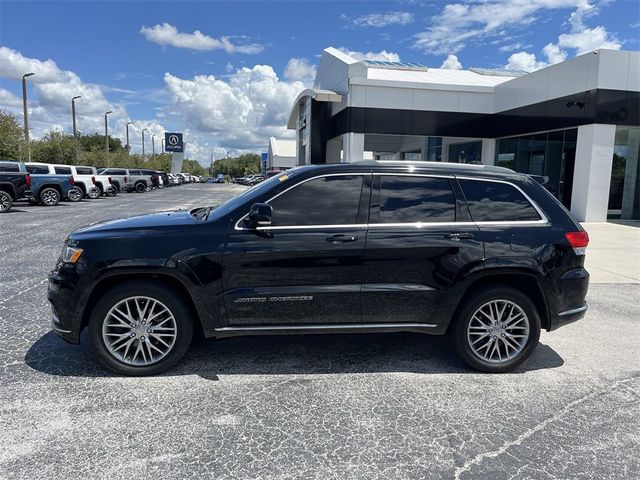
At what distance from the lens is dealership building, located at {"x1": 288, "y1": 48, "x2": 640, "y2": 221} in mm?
15484

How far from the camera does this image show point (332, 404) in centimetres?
348

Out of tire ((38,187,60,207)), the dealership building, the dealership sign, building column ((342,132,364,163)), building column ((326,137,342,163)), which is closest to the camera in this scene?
the dealership building

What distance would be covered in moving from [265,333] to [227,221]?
3.21ft

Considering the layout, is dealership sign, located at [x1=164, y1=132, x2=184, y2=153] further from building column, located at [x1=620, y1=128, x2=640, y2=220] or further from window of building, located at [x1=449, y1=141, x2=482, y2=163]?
building column, located at [x1=620, y1=128, x2=640, y2=220]

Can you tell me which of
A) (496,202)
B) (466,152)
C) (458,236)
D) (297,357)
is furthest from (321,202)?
(466,152)

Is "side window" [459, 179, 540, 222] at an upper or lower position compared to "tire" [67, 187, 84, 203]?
upper

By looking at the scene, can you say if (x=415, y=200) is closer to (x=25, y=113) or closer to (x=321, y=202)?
(x=321, y=202)

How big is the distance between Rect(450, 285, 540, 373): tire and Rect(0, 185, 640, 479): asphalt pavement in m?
0.16

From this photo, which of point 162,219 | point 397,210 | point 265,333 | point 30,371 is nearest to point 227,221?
point 162,219

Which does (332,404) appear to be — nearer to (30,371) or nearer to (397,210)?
(397,210)

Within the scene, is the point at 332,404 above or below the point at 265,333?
below

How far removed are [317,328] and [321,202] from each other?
106 centimetres

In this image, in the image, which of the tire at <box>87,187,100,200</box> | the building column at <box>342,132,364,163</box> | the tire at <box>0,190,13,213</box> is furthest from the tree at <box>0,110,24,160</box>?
the building column at <box>342,132,364,163</box>

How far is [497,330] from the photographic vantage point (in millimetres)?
4098
